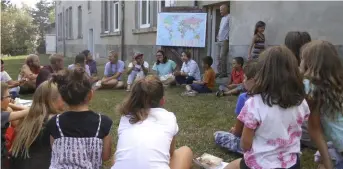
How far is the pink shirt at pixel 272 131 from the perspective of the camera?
252 centimetres

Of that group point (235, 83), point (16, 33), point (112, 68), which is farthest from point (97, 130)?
point (16, 33)

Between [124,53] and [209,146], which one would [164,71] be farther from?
[124,53]

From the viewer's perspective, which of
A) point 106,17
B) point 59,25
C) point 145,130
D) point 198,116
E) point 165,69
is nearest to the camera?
point 145,130

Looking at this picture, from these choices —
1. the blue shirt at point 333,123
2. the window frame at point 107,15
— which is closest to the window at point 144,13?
the window frame at point 107,15

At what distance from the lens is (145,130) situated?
2639 millimetres

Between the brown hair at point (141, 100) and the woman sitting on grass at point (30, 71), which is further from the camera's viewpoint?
the woman sitting on grass at point (30, 71)

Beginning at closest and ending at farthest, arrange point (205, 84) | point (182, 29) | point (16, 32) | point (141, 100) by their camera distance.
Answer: point (141, 100), point (205, 84), point (182, 29), point (16, 32)

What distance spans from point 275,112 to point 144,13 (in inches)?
522

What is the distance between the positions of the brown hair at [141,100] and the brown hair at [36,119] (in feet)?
2.20

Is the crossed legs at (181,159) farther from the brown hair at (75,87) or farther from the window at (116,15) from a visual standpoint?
the window at (116,15)

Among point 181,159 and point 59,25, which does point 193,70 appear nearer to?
point 181,159

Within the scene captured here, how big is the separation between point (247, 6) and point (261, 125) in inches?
287

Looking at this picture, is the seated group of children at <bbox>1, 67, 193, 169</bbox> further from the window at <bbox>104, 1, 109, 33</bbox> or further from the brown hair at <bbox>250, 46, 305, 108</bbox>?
the window at <bbox>104, 1, 109, 33</bbox>

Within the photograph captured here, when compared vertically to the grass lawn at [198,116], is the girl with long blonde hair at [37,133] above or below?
above
